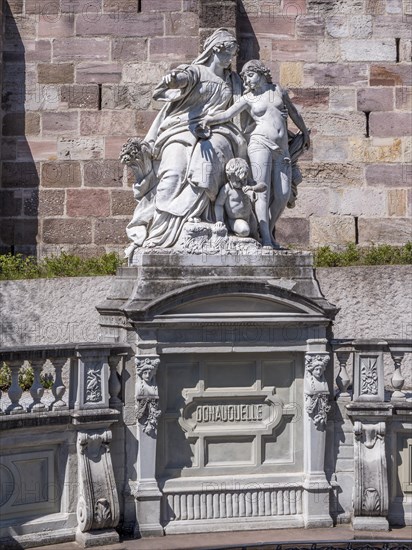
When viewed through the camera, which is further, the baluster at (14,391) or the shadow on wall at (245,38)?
the shadow on wall at (245,38)

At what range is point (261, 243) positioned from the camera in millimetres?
9188

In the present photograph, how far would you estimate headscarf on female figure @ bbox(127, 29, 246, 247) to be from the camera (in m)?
9.02

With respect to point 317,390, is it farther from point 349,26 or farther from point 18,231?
point 349,26

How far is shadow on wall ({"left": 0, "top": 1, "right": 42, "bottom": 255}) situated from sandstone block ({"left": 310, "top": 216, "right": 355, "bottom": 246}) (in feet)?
13.3

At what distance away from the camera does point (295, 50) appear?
Answer: 49.6 ft

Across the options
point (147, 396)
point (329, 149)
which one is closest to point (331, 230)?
point (329, 149)

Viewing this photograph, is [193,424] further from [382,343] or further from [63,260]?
[63,260]

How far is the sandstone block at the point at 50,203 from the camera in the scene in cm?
1487

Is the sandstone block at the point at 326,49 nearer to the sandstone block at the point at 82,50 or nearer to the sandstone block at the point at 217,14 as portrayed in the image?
the sandstone block at the point at 217,14

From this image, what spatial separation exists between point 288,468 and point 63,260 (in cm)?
514

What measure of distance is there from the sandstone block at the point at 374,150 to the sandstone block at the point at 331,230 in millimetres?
930

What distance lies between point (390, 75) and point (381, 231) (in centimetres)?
231

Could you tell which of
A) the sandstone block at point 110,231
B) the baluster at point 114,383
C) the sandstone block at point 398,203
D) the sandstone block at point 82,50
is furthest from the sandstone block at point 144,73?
the baluster at point 114,383

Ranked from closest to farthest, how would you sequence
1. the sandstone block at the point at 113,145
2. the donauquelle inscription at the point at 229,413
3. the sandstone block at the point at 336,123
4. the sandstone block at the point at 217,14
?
the donauquelle inscription at the point at 229,413
the sandstone block at the point at 217,14
the sandstone block at the point at 113,145
the sandstone block at the point at 336,123
